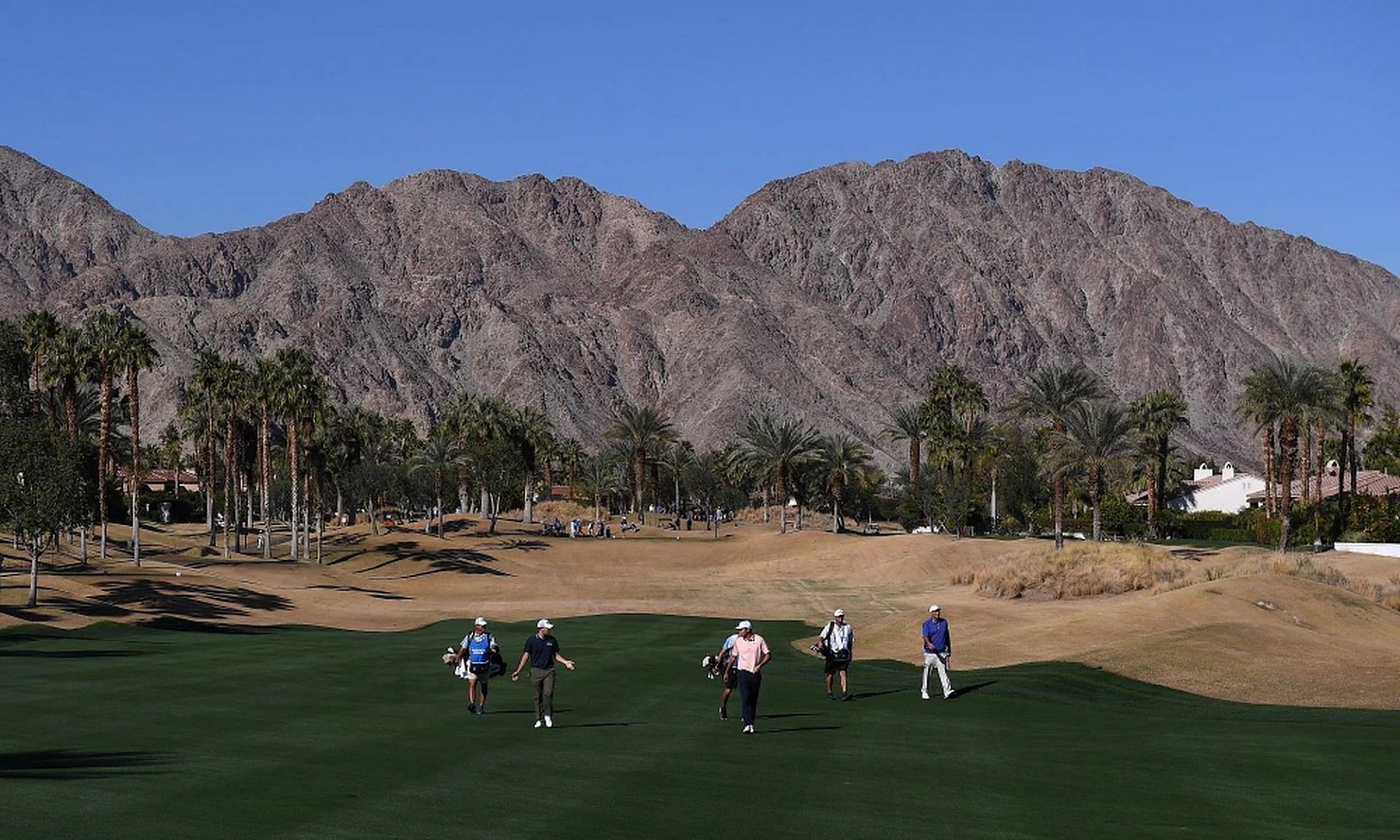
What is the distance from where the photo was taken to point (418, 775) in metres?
22.2

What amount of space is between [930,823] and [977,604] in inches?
1819

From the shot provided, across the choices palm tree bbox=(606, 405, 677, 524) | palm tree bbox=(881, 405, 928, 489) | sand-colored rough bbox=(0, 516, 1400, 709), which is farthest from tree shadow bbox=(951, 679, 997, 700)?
palm tree bbox=(606, 405, 677, 524)

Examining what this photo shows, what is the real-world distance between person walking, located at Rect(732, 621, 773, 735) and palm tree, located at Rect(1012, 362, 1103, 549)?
222 feet

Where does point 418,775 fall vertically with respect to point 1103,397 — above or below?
below

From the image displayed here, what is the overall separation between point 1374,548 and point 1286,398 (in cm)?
1109

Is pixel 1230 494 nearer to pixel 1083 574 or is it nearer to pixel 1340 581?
pixel 1340 581

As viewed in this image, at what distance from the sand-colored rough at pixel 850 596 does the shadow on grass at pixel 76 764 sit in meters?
26.0

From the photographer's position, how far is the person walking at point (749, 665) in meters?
27.9

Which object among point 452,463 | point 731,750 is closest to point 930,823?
point 731,750

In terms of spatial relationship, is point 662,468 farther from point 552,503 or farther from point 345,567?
point 345,567

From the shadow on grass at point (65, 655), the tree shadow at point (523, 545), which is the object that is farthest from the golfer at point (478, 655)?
the tree shadow at point (523, 545)

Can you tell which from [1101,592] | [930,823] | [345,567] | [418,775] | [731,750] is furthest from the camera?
[345,567]

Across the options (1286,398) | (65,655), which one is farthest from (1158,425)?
(65,655)

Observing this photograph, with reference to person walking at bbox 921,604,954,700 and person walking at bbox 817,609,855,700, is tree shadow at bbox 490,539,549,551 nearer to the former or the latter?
person walking at bbox 817,609,855,700
